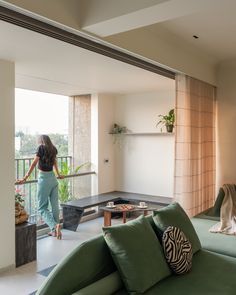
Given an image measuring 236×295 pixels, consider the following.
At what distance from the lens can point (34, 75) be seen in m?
4.07

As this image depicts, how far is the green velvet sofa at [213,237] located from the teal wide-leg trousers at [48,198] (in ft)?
6.49

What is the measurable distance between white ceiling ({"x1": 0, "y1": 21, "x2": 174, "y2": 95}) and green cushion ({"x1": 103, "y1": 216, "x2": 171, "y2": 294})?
1.74m

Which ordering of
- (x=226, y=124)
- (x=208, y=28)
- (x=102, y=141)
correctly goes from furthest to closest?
1. (x=102, y=141)
2. (x=226, y=124)
3. (x=208, y=28)

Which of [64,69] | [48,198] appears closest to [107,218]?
[48,198]

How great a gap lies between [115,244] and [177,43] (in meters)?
2.64

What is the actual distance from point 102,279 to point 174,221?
903mm

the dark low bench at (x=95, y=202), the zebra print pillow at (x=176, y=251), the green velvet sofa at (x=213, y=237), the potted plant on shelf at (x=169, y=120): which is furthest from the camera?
the potted plant on shelf at (x=169, y=120)

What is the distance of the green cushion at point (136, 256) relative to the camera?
6.35ft

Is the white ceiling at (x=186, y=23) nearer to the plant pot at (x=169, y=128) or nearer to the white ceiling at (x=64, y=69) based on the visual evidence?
the white ceiling at (x=64, y=69)

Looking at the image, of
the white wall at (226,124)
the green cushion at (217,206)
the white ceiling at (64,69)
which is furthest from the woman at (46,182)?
the white wall at (226,124)

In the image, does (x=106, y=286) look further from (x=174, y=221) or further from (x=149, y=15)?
(x=149, y=15)

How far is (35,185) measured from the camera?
5.00 meters

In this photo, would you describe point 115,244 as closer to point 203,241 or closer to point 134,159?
point 203,241

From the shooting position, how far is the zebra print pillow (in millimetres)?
2193
